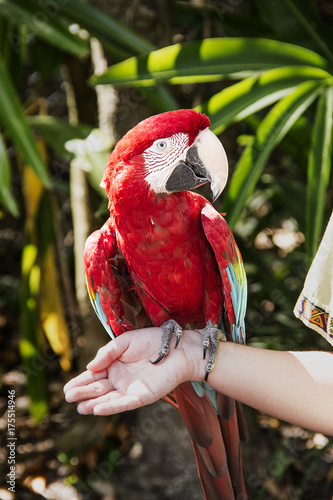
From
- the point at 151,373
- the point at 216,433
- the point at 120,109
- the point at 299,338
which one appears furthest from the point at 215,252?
the point at 299,338

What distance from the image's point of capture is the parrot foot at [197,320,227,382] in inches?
23.1

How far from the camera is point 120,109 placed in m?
1.13

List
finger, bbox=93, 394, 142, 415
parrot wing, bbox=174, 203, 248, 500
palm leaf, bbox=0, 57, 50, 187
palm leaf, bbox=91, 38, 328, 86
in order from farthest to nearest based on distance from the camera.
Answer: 1. palm leaf, bbox=0, 57, 50, 187
2. palm leaf, bbox=91, 38, 328, 86
3. parrot wing, bbox=174, 203, 248, 500
4. finger, bbox=93, 394, 142, 415

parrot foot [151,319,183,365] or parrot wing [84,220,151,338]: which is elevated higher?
parrot wing [84,220,151,338]

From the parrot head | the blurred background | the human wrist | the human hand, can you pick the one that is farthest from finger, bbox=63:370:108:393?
the blurred background

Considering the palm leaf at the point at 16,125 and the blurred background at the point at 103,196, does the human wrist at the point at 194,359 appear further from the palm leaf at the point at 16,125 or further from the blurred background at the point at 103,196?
the palm leaf at the point at 16,125

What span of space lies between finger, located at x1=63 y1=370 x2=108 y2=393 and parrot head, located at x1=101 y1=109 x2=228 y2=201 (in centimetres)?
24

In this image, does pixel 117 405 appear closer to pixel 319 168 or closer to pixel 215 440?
pixel 215 440

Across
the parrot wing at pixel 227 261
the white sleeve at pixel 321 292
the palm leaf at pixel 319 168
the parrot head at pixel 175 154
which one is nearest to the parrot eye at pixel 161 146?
the parrot head at pixel 175 154

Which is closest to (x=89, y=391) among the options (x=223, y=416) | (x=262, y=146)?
(x=223, y=416)

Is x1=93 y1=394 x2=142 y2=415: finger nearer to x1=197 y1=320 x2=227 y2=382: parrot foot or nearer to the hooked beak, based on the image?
x1=197 y1=320 x2=227 y2=382: parrot foot

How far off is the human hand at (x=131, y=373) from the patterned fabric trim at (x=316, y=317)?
141mm

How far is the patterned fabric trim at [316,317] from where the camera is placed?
1.88 ft

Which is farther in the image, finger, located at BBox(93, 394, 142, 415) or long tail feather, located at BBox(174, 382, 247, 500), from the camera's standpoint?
long tail feather, located at BBox(174, 382, 247, 500)
